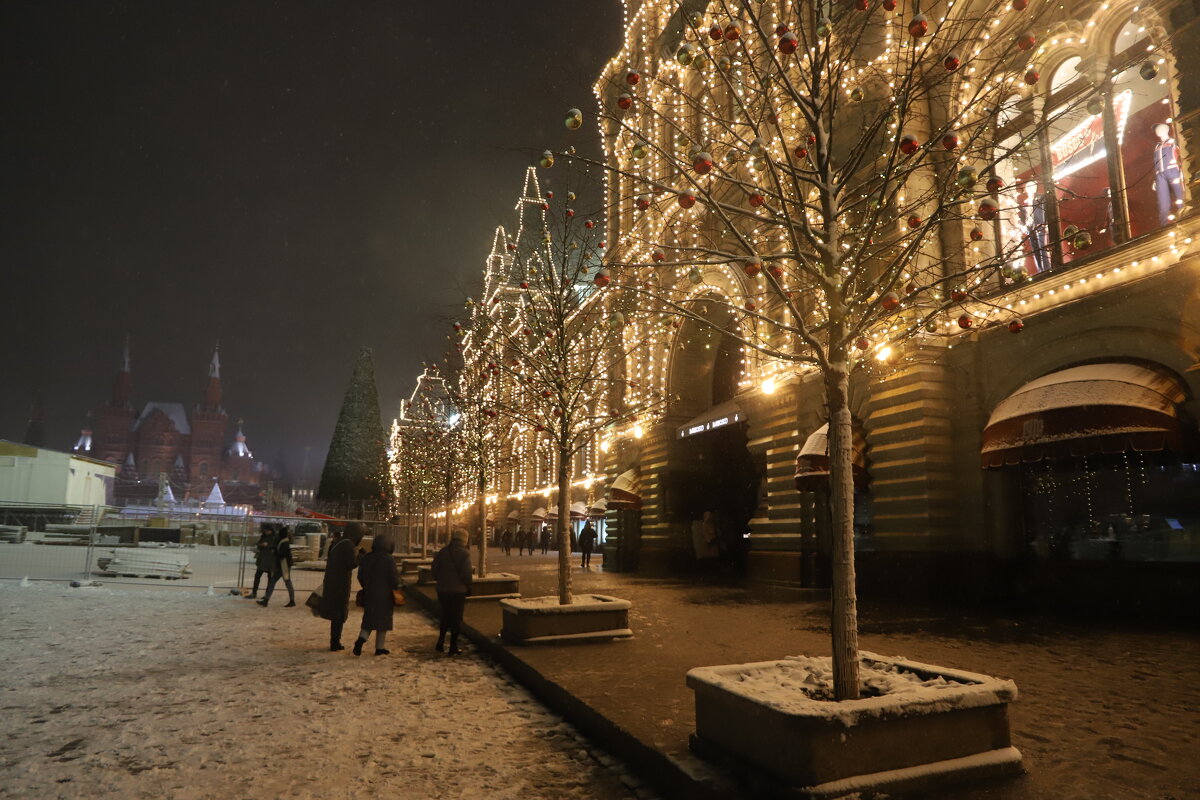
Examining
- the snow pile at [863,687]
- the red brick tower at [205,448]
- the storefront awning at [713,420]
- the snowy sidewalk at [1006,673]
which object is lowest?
the snowy sidewalk at [1006,673]

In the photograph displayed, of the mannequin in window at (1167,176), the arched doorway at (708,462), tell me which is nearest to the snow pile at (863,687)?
the mannequin in window at (1167,176)

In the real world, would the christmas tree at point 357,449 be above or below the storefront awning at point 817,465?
above

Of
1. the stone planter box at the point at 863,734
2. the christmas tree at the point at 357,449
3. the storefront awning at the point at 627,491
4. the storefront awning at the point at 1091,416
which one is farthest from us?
the christmas tree at the point at 357,449

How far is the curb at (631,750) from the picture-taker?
4.21 meters

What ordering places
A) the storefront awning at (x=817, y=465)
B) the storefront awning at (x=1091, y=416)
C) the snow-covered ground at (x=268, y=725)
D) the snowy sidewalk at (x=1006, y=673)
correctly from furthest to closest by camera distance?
1. the storefront awning at (x=817, y=465)
2. the storefront awning at (x=1091, y=416)
3. the snow-covered ground at (x=268, y=725)
4. the snowy sidewalk at (x=1006, y=673)

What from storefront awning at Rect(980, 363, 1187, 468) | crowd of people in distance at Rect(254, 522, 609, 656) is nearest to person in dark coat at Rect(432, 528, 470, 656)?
crowd of people in distance at Rect(254, 522, 609, 656)

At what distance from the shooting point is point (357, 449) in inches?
2346

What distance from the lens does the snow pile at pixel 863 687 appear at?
401 cm

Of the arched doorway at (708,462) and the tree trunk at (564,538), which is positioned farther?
the arched doorway at (708,462)

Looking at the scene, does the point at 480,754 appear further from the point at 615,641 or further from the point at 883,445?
the point at 883,445

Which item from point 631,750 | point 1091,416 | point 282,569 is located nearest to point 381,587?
point 631,750

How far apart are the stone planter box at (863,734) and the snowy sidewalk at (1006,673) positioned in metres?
0.18

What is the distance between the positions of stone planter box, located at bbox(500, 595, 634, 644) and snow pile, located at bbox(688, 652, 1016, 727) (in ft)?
14.7

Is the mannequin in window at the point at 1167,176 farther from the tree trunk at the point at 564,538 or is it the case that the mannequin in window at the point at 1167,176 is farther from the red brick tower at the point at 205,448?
the red brick tower at the point at 205,448
